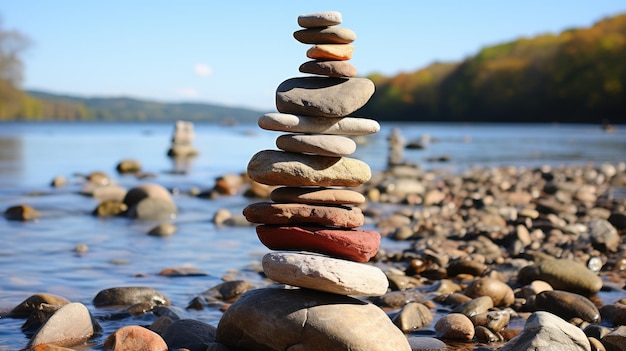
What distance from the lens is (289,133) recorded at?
19.4ft

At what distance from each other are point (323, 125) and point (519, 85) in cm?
12097

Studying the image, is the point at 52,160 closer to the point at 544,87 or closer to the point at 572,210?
the point at 572,210

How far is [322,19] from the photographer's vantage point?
5605 millimetres

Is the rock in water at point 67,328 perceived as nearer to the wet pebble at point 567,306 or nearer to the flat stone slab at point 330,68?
the flat stone slab at point 330,68

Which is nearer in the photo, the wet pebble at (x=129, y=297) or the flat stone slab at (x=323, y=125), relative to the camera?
the flat stone slab at (x=323, y=125)

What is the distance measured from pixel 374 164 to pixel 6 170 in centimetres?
1431

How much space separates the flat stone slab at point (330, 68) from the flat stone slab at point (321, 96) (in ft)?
0.27

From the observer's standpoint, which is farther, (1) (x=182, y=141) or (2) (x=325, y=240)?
(1) (x=182, y=141)

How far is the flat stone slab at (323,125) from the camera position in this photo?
5590mm

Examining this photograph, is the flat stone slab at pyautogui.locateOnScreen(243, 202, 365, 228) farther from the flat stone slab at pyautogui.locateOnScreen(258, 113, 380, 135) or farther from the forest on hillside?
the forest on hillside

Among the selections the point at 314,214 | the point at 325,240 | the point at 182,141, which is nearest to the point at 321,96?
the point at 314,214

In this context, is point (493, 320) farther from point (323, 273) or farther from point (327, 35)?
point (327, 35)

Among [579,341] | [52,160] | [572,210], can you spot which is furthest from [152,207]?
[52,160]

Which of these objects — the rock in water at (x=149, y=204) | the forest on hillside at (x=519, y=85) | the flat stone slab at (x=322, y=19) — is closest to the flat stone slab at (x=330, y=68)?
the flat stone slab at (x=322, y=19)
